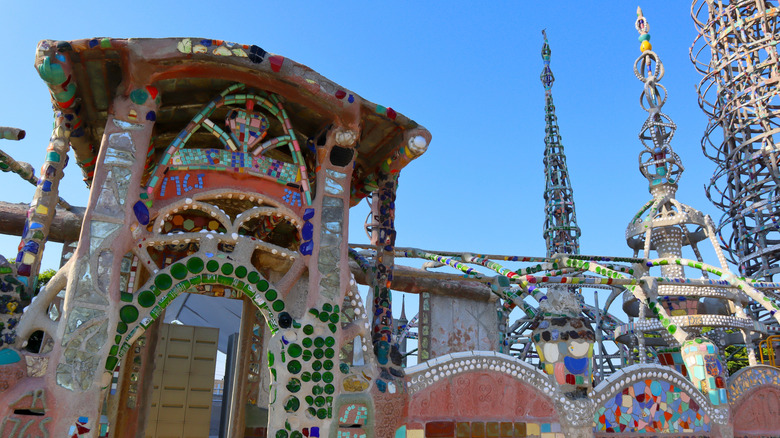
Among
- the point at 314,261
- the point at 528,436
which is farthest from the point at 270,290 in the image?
the point at 528,436

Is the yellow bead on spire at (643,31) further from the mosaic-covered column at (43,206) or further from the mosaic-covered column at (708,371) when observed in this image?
the mosaic-covered column at (43,206)

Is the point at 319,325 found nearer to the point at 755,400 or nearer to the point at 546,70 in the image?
the point at 755,400

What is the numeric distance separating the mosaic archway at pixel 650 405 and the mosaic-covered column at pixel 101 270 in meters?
6.62

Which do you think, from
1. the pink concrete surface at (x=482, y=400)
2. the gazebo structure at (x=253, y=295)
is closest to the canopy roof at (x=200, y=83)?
the gazebo structure at (x=253, y=295)

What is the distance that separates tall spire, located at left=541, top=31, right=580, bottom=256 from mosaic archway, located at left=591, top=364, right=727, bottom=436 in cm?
1510

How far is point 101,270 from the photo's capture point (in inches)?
264

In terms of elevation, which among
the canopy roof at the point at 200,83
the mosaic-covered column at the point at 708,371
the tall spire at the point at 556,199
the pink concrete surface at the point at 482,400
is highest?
the tall spire at the point at 556,199

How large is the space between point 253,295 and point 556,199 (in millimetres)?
19936

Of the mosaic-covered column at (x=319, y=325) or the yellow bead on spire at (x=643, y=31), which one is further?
the yellow bead on spire at (x=643, y=31)

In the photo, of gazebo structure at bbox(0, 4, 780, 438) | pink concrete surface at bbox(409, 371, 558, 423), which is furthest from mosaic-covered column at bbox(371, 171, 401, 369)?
pink concrete surface at bbox(409, 371, 558, 423)

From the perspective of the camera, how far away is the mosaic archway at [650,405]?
8.48 m

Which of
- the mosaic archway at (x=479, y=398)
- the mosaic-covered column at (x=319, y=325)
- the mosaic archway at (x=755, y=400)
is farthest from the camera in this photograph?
the mosaic archway at (x=755, y=400)

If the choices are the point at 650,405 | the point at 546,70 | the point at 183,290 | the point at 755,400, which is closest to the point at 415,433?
the point at 183,290

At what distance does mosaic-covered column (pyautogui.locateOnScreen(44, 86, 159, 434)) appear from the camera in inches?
245
